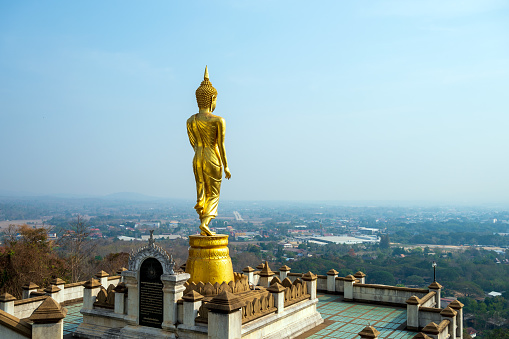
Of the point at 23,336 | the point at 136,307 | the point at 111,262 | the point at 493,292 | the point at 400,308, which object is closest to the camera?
the point at 23,336

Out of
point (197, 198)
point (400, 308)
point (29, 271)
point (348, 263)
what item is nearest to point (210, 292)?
point (197, 198)

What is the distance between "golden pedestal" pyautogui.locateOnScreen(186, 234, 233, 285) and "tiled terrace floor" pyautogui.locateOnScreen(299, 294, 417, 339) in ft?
11.5

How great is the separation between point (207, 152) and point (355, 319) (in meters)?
8.36

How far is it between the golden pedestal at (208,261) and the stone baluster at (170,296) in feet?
5.33

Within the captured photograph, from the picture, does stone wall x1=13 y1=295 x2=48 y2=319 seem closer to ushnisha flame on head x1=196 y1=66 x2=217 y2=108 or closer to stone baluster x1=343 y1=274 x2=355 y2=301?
ushnisha flame on head x1=196 y1=66 x2=217 y2=108

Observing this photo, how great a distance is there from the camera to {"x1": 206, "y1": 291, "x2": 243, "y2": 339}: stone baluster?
11.8m

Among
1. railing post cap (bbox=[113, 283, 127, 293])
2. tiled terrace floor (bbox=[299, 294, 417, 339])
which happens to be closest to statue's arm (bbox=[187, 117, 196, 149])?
railing post cap (bbox=[113, 283, 127, 293])

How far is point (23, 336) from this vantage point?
832cm

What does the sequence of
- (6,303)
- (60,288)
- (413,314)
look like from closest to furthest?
(6,303)
(413,314)
(60,288)

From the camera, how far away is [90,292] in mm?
15195

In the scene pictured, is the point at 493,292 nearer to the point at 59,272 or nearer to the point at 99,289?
the point at 59,272

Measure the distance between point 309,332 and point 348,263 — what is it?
8060cm

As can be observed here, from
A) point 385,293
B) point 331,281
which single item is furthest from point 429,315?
point 331,281

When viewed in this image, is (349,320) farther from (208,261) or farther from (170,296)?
(170,296)
